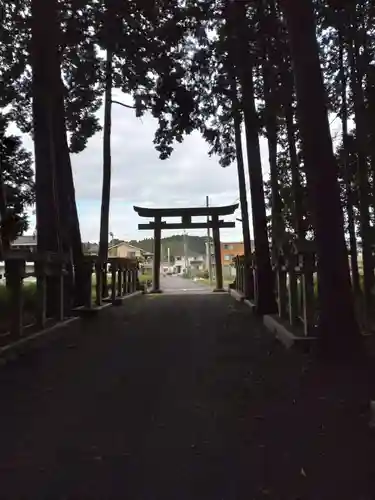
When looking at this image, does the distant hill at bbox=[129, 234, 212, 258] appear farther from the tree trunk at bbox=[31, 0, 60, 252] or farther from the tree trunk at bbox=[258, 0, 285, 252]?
the tree trunk at bbox=[31, 0, 60, 252]

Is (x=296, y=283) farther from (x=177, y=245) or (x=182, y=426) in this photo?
(x=177, y=245)

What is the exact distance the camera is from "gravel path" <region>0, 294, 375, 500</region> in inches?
160

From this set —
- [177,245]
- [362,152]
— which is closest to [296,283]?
[362,152]

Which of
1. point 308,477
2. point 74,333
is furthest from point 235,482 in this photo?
point 74,333

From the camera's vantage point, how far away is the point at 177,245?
103m

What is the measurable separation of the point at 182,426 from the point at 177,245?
98051 mm

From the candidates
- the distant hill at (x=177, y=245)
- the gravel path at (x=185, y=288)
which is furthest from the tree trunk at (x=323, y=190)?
the distant hill at (x=177, y=245)

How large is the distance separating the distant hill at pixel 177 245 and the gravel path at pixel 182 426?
7496 centimetres

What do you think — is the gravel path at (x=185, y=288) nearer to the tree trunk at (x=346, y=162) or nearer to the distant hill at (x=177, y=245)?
the tree trunk at (x=346, y=162)

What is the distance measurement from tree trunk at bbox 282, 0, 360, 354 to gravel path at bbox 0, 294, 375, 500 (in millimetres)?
582

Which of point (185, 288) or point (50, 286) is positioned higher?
point (185, 288)

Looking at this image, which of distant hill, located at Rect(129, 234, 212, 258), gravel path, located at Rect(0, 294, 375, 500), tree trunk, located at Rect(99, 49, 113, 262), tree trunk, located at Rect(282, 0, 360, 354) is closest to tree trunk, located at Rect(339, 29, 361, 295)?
tree trunk, located at Rect(282, 0, 360, 354)

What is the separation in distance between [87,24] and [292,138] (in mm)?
4407

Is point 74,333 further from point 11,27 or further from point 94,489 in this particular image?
point 94,489
